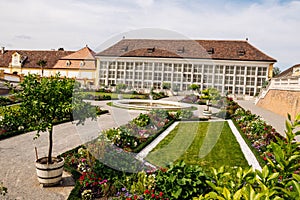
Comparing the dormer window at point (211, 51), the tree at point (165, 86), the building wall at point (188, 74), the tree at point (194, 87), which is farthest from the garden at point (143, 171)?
the dormer window at point (211, 51)

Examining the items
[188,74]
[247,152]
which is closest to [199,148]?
[247,152]

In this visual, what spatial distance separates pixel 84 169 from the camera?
563 centimetres

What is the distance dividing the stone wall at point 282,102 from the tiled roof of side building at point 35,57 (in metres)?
32.3

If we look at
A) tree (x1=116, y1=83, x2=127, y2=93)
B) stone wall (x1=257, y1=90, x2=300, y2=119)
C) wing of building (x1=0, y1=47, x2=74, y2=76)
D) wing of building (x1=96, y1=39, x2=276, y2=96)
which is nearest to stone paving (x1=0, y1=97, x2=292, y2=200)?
stone wall (x1=257, y1=90, x2=300, y2=119)

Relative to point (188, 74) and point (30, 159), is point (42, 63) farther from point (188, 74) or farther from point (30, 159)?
point (30, 159)

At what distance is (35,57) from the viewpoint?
141 feet

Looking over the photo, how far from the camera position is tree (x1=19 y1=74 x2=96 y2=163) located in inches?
190

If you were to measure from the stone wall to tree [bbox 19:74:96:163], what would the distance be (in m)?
13.3

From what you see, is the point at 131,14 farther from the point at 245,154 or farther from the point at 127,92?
the point at 127,92

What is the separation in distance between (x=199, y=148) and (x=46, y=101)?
5249 mm

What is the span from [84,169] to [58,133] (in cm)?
502

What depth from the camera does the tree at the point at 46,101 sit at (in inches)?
190

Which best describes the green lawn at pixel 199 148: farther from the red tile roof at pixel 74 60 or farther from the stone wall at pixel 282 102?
the red tile roof at pixel 74 60

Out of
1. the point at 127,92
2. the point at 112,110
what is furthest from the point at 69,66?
the point at 112,110
